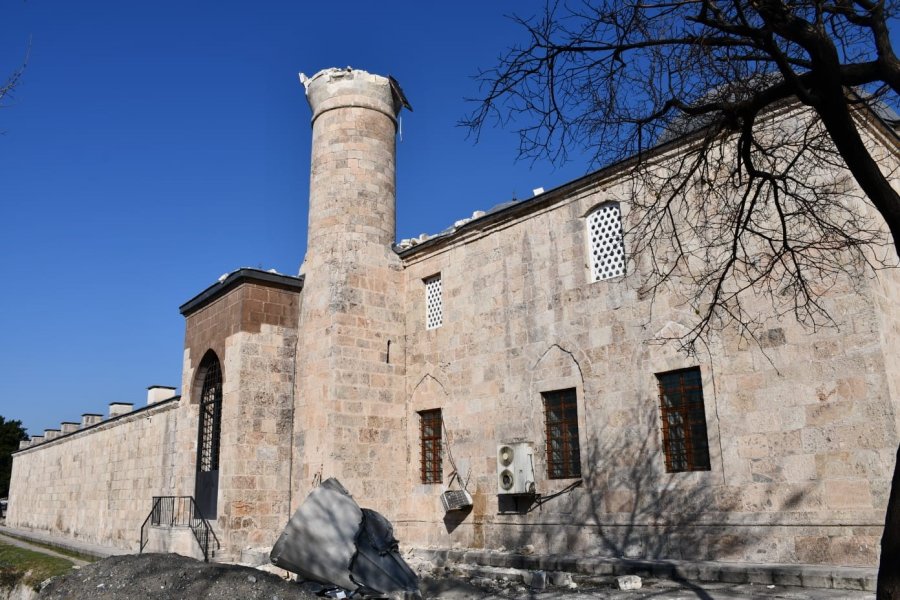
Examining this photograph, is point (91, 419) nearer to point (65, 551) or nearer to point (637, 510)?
point (65, 551)

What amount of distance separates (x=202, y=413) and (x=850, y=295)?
1118 centimetres

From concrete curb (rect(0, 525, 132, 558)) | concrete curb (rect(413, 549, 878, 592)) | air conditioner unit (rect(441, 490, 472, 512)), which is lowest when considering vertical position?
concrete curb (rect(0, 525, 132, 558))

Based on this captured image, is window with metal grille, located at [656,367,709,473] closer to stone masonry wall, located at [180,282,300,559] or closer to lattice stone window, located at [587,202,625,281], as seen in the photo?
lattice stone window, located at [587,202,625,281]

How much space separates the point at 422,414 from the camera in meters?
12.6

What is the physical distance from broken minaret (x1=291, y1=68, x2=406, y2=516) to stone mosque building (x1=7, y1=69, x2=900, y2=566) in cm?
4

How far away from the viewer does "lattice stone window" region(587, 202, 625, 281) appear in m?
10.1

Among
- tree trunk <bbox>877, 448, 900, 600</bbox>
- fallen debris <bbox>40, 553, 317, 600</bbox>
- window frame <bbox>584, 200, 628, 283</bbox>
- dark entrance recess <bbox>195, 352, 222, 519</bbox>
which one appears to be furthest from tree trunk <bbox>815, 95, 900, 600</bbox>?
dark entrance recess <bbox>195, 352, 222, 519</bbox>

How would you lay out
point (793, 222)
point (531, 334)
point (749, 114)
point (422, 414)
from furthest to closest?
point (422, 414), point (531, 334), point (793, 222), point (749, 114)

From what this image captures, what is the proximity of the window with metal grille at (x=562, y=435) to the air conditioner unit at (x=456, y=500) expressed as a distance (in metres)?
1.56

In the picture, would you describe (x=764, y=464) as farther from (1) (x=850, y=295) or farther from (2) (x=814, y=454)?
(1) (x=850, y=295)

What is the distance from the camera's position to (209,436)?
13.6 meters

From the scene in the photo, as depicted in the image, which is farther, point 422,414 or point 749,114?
Answer: point 422,414

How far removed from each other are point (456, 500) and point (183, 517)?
535 cm

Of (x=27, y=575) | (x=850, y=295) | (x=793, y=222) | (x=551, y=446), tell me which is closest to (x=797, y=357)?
(x=850, y=295)
